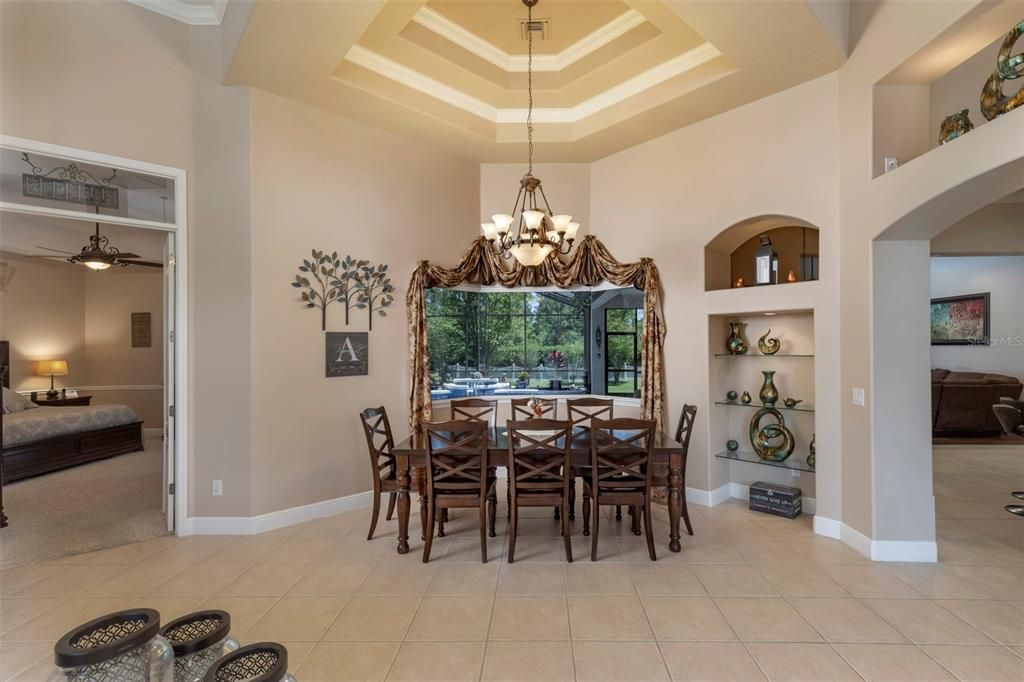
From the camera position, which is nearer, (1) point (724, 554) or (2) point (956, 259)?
(1) point (724, 554)

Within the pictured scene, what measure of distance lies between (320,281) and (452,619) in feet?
9.96

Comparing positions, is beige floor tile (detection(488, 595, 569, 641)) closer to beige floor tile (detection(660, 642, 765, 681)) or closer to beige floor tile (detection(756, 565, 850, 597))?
beige floor tile (detection(660, 642, 765, 681))

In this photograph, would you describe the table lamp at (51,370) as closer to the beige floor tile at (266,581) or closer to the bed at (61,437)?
the bed at (61,437)

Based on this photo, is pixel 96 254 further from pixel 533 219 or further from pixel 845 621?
pixel 845 621

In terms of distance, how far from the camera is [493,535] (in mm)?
3834

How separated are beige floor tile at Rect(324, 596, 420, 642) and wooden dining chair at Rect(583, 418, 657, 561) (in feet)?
4.44

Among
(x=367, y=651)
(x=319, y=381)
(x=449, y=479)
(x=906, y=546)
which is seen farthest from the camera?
(x=319, y=381)

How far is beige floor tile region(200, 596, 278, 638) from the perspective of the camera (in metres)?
2.59

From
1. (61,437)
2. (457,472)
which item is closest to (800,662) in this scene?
(457,472)

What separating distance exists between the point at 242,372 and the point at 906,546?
5176 mm

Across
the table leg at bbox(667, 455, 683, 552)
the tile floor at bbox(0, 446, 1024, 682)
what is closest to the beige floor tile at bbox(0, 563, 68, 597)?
the tile floor at bbox(0, 446, 1024, 682)

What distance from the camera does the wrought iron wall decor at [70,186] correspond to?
3.30m

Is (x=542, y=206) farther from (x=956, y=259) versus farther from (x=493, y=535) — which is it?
(x=956, y=259)

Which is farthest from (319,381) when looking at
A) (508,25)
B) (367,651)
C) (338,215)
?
(508,25)
